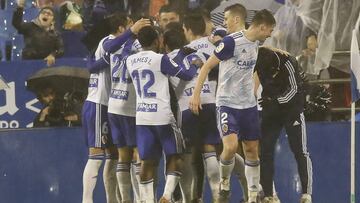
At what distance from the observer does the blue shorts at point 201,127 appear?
58.1 ft

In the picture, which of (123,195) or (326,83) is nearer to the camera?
(123,195)

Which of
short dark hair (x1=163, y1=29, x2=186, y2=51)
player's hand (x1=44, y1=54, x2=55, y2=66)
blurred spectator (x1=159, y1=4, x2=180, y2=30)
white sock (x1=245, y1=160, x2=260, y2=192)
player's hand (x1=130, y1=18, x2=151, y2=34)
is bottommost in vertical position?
white sock (x1=245, y1=160, x2=260, y2=192)

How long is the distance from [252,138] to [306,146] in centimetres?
193

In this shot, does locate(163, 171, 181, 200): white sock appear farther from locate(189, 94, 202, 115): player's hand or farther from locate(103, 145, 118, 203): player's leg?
locate(103, 145, 118, 203): player's leg

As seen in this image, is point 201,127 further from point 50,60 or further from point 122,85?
point 50,60

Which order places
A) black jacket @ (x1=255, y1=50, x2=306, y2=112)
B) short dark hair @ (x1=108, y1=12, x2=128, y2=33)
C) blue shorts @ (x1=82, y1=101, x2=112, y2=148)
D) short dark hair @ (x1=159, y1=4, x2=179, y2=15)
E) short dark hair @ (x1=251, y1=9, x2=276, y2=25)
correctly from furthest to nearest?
short dark hair @ (x1=159, y1=4, x2=179, y2=15) < short dark hair @ (x1=108, y1=12, x2=128, y2=33) < blue shorts @ (x1=82, y1=101, x2=112, y2=148) < black jacket @ (x1=255, y1=50, x2=306, y2=112) < short dark hair @ (x1=251, y1=9, x2=276, y2=25)

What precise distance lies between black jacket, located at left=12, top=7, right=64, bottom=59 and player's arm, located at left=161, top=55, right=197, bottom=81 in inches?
117

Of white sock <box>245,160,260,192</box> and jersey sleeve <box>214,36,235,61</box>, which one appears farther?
white sock <box>245,160,260,192</box>

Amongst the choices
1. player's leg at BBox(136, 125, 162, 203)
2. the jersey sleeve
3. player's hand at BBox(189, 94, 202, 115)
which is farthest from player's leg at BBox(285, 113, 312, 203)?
player's leg at BBox(136, 125, 162, 203)

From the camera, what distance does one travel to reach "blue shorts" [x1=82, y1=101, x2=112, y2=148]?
17984mm

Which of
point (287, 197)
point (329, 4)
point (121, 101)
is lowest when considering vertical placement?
point (287, 197)

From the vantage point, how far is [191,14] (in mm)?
17922

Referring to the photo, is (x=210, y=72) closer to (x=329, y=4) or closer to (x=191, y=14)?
(x=191, y=14)

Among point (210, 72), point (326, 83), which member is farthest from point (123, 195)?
point (326, 83)
